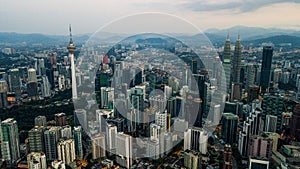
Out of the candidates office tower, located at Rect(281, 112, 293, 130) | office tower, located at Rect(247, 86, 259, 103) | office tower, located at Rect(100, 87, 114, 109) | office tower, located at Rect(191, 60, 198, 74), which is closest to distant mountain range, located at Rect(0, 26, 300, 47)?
office tower, located at Rect(191, 60, 198, 74)

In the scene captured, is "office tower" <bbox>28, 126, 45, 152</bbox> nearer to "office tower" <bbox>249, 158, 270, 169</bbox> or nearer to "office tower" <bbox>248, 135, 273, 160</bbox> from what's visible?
"office tower" <bbox>249, 158, 270, 169</bbox>

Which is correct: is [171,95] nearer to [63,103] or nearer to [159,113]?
[159,113]

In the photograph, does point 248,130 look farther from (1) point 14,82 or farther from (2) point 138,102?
(1) point 14,82

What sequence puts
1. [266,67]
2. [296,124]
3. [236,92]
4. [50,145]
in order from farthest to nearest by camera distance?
[266,67]
[236,92]
[296,124]
[50,145]

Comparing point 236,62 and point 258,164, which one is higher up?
point 236,62

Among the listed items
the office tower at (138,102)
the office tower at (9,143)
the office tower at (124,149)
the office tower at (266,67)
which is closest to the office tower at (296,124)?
the office tower at (266,67)

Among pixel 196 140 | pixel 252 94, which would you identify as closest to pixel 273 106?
pixel 252 94

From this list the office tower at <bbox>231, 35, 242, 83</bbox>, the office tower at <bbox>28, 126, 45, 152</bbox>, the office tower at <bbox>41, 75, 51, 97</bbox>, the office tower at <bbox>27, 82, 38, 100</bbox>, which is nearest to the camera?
the office tower at <bbox>28, 126, 45, 152</bbox>

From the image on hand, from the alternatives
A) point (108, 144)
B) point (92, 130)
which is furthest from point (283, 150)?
point (92, 130)
